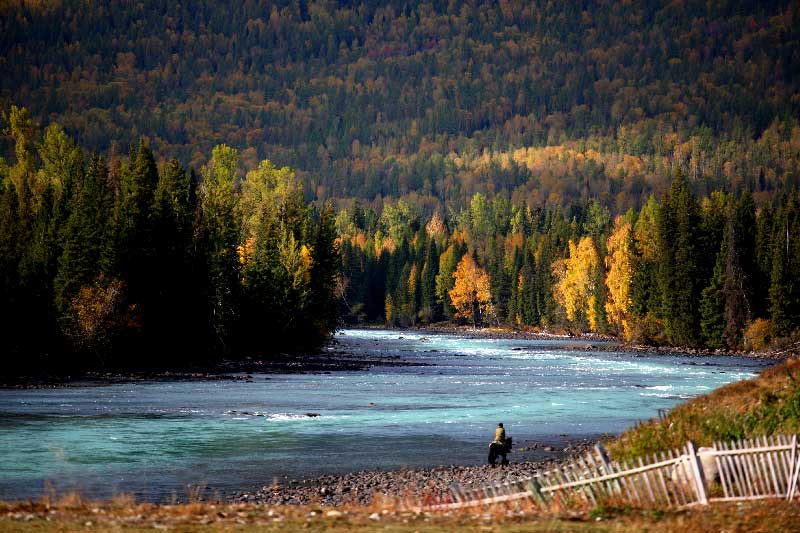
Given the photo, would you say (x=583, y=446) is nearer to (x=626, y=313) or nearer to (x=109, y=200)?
(x=109, y=200)

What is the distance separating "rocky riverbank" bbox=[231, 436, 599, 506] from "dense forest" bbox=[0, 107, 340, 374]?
4550 centimetres

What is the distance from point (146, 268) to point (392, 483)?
59673 mm

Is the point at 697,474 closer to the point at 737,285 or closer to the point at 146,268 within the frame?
the point at 146,268

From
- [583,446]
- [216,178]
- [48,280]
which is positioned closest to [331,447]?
[583,446]

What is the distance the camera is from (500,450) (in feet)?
133

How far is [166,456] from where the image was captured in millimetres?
42531

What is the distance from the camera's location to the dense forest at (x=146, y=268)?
81312 millimetres

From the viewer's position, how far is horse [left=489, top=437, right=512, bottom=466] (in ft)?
Result: 133

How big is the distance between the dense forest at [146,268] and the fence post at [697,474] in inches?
2454

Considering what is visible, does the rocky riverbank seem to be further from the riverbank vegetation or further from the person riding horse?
the riverbank vegetation

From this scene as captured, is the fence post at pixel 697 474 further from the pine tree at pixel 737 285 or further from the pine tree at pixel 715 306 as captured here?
the pine tree at pixel 715 306

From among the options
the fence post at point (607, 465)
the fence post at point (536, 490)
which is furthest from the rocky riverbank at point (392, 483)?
the fence post at point (607, 465)

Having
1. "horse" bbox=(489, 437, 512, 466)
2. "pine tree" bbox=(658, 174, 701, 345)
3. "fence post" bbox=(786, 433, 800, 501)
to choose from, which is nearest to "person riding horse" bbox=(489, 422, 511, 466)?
"horse" bbox=(489, 437, 512, 466)

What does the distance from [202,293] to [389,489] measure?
6407 cm
